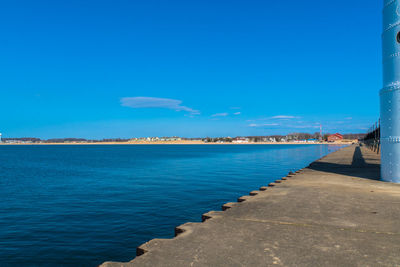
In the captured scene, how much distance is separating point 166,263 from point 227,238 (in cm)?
150

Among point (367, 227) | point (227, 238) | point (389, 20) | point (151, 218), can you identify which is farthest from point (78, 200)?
point (389, 20)

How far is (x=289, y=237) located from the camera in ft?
17.6

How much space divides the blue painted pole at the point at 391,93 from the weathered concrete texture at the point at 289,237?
4137 mm

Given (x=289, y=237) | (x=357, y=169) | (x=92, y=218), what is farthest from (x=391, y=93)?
(x=92, y=218)

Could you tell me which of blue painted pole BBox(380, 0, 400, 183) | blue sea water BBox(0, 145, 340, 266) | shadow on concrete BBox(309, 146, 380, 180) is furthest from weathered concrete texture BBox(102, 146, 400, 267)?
shadow on concrete BBox(309, 146, 380, 180)

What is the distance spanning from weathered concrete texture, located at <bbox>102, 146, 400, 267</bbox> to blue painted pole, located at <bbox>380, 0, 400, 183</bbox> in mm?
4137

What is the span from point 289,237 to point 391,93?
9819 millimetres

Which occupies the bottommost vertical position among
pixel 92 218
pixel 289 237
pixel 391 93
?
pixel 92 218

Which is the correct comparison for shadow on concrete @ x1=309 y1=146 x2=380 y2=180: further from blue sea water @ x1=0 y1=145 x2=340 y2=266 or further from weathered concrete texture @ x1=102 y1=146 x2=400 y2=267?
weathered concrete texture @ x1=102 y1=146 x2=400 y2=267

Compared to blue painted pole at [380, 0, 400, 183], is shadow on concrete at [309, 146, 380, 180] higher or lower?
lower

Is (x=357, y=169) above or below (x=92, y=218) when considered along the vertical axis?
above

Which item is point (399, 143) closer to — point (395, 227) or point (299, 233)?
point (395, 227)

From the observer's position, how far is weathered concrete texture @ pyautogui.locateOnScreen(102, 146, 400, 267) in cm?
438

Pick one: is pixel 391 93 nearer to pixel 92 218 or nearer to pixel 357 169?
pixel 357 169
